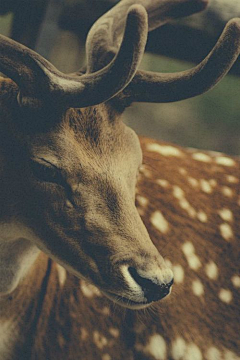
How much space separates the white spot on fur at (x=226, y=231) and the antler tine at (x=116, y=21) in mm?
839

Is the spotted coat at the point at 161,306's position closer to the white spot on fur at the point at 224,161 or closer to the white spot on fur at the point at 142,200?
the white spot on fur at the point at 142,200

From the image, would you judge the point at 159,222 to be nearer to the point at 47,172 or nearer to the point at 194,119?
the point at 47,172

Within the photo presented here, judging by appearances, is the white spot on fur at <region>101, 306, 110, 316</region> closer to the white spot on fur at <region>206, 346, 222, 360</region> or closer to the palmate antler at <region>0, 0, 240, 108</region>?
the white spot on fur at <region>206, 346, 222, 360</region>

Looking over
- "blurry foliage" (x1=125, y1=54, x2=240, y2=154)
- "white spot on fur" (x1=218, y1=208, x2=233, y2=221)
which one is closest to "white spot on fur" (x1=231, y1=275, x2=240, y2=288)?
"white spot on fur" (x1=218, y1=208, x2=233, y2=221)

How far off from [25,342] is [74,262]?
2.00 ft

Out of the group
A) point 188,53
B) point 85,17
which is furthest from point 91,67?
point 188,53

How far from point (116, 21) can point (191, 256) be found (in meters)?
0.94

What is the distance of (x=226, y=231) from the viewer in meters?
A: 2.37

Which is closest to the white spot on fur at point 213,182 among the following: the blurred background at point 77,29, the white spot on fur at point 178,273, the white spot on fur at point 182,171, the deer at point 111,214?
the deer at point 111,214

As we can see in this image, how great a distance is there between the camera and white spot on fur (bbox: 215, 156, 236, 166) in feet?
8.63

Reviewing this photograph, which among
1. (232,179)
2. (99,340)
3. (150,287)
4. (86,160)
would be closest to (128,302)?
(150,287)

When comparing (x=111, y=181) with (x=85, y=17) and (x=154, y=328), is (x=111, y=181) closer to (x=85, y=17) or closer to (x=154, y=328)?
(x=154, y=328)

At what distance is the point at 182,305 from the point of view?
2.24m

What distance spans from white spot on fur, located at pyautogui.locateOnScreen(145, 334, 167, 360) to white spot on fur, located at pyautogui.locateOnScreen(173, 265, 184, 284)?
23cm
